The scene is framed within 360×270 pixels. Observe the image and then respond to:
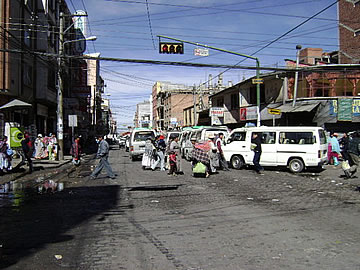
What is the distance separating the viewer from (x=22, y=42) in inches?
877

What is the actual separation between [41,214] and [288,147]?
1091 cm

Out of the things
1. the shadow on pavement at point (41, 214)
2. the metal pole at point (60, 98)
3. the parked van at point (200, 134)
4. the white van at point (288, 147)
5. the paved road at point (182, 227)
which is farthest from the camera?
the metal pole at point (60, 98)

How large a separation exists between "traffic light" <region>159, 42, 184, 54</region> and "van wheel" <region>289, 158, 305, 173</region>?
6.73 m

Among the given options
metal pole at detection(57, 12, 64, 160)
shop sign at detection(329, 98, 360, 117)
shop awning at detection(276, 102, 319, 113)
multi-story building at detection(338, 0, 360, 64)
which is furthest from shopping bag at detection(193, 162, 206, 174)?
multi-story building at detection(338, 0, 360, 64)

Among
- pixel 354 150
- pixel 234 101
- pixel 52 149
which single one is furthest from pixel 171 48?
Result: pixel 234 101

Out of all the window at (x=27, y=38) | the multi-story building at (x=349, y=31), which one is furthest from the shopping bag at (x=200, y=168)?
Answer: the multi-story building at (x=349, y=31)

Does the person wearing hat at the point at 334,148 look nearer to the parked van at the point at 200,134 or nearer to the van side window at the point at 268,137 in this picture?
the van side window at the point at 268,137

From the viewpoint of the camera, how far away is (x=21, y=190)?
1039 cm

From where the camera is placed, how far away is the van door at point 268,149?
15195 millimetres

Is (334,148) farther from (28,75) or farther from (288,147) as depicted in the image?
(28,75)

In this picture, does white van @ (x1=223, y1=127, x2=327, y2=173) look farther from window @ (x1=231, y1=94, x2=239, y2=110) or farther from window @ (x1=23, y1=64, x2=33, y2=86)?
window @ (x1=231, y1=94, x2=239, y2=110)

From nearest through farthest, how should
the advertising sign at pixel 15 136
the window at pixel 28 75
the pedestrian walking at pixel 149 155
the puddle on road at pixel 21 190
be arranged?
the puddle on road at pixel 21 190
the pedestrian walking at pixel 149 155
the advertising sign at pixel 15 136
the window at pixel 28 75

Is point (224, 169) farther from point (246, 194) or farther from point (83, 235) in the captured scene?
point (83, 235)

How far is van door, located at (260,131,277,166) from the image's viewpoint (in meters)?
15.2
